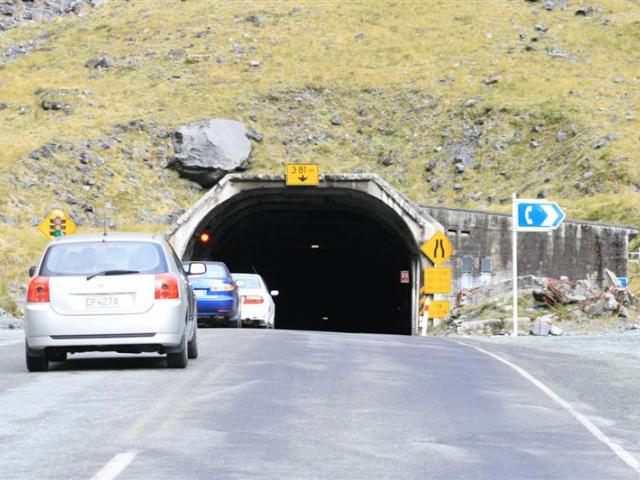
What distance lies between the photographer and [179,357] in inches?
643

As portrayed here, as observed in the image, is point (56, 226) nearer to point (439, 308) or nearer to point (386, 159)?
point (439, 308)

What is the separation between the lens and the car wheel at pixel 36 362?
631 inches

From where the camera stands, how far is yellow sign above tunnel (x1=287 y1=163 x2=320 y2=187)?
42.2m

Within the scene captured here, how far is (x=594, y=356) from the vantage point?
21.1 metres

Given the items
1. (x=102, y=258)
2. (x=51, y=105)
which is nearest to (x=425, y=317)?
(x=102, y=258)

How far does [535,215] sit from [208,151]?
3370cm

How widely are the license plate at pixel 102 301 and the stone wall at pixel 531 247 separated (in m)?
27.2

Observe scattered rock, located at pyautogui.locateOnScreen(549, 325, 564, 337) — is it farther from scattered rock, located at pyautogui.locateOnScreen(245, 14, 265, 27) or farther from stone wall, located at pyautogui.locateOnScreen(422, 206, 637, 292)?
scattered rock, located at pyautogui.locateOnScreen(245, 14, 265, 27)

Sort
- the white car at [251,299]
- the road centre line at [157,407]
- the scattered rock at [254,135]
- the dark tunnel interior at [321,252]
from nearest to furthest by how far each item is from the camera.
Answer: the road centre line at [157,407]
the white car at [251,299]
the dark tunnel interior at [321,252]
the scattered rock at [254,135]

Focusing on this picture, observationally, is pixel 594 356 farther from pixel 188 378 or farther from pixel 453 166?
pixel 453 166

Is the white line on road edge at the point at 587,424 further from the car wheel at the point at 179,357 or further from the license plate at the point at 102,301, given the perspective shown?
the license plate at the point at 102,301

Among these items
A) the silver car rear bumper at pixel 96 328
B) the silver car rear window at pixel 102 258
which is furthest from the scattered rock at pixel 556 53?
the silver car rear bumper at pixel 96 328

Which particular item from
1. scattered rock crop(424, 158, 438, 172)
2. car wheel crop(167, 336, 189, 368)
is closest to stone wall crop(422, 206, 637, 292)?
scattered rock crop(424, 158, 438, 172)

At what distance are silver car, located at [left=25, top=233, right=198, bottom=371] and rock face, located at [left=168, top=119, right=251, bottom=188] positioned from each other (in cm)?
4569
